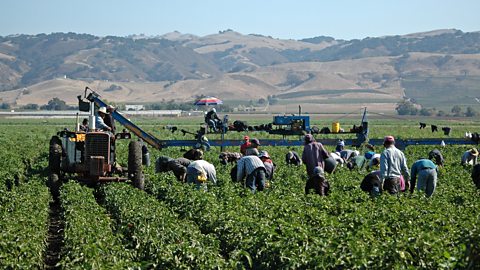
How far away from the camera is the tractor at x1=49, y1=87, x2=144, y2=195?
70.5 feet

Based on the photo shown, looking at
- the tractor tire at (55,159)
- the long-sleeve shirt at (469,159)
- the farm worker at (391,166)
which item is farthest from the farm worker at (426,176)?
the long-sleeve shirt at (469,159)

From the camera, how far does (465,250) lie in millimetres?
8383

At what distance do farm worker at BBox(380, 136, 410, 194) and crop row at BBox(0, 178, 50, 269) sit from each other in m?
6.36

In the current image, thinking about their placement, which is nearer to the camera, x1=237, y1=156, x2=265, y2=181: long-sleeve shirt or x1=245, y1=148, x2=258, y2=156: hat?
x1=237, y1=156, x2=265, y2=181: long-sleeve shirt

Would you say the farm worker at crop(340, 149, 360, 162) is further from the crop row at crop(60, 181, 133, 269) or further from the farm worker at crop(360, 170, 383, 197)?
the crop row at crop(60, 181, 133, 269)

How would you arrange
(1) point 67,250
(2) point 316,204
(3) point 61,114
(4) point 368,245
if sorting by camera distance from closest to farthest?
(4) point 368,245 < (1) point 67,250 < (2) point 316,204 < (3) point 61,114

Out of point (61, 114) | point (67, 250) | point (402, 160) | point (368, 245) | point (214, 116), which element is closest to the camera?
point (368, 245)

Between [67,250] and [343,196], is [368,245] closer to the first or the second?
[67,250]

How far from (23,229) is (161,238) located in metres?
2.49

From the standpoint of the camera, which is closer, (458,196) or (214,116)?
(458,196)

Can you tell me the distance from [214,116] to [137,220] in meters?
17.2

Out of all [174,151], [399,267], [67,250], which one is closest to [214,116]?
[174,151]

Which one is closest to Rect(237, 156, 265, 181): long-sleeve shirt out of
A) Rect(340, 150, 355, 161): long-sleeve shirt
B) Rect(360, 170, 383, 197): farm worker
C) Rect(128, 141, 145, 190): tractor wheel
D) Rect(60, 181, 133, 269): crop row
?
Rect(360, 170, 383, 197): farm worker

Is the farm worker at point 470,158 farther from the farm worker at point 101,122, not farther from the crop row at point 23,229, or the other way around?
the crop row at point 23,229
